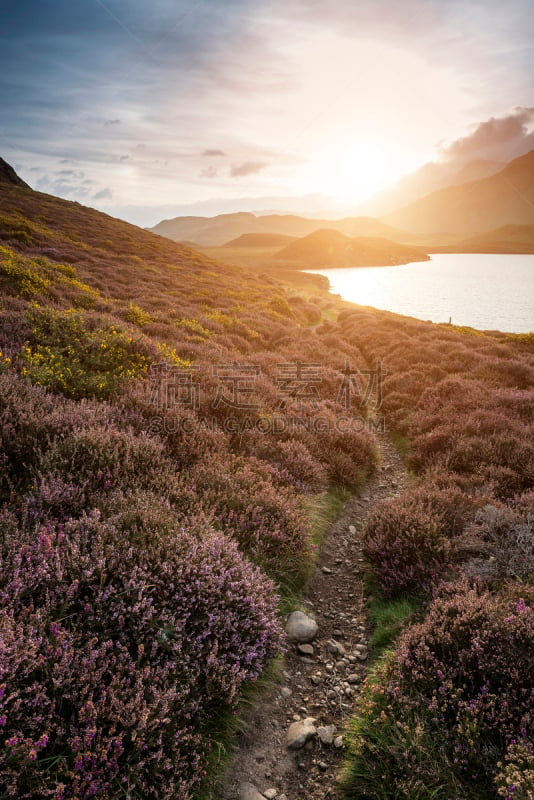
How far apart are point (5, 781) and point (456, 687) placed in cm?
338

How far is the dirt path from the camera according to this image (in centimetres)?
328

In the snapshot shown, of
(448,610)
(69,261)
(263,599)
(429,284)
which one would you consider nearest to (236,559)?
(263,599)

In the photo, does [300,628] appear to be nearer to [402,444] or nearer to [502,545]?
[502,545]

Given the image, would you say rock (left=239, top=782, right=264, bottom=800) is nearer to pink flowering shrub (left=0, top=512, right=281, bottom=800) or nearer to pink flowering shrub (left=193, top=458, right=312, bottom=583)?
pink flowering shrub (left=0, top=512, right=281, bottom=800)

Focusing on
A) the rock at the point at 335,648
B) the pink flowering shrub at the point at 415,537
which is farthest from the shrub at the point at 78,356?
the pink flowering shrub at the point at 415,537

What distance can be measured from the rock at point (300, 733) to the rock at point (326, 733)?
0.05m

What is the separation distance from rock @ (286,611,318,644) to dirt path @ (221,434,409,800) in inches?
3.7

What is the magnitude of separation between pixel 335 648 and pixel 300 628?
46 cm

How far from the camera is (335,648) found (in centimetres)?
470

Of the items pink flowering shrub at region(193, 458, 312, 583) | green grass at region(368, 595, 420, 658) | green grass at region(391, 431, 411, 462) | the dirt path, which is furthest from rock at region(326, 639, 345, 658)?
green grass at region(391, 431, 411, 462)

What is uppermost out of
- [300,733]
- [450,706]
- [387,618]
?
[450,706]

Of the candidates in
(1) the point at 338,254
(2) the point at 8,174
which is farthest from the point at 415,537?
(1) the point at 338,254

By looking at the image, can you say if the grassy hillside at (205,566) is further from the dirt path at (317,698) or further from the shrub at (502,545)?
the dirt path at (317,698)

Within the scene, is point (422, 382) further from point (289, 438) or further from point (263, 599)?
point (263, 599)
